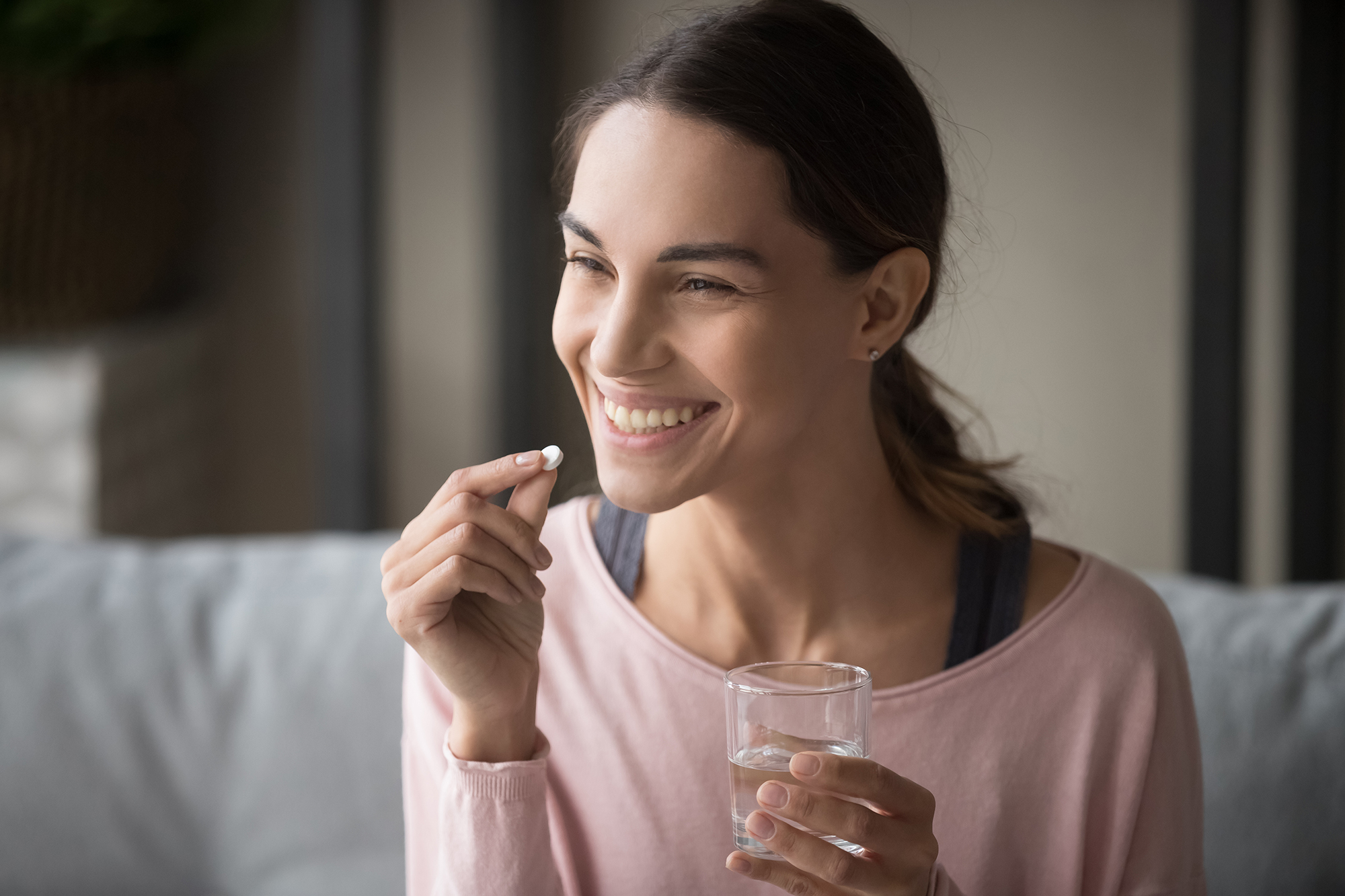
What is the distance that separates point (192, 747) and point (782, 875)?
97 cm

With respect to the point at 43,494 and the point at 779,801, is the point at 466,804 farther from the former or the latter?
the point at 43,494

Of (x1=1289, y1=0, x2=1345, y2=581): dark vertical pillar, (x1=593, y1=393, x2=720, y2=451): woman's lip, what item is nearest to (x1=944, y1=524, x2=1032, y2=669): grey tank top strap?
(x1=593, y1=393, x2=720, y2=451): woman's lip

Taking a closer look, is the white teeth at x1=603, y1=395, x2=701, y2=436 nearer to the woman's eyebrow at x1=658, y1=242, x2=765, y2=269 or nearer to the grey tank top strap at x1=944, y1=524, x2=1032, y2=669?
the woman's eyebrow at x1=658, y1=242, x2=765, y2=269

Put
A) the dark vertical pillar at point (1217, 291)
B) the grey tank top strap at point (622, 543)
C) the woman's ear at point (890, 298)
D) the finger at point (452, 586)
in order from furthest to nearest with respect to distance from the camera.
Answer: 1. the dark vertical pillar at point (1217, 291)
2. the grey tank top strap at point (622, 543)
3. the woman's ear at point (890, 298)
4. the finger at point (452, 586)

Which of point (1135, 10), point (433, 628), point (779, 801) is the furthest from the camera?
point (1135, 10)

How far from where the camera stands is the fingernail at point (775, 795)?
920 mm

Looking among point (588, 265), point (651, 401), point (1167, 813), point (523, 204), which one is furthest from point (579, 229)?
point (523, 204)

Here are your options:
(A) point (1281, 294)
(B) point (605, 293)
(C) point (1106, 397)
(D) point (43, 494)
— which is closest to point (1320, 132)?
(A) point (1281, 294)

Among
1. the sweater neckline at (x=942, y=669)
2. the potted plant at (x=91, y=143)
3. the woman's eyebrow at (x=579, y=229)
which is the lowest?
the sweater neckline at (x=942, y=669)

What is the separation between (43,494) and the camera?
2688 mm

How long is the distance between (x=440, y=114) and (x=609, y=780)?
7.18 ft

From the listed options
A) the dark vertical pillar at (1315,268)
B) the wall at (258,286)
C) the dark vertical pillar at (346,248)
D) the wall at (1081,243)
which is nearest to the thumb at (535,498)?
the wall at (1081,243)

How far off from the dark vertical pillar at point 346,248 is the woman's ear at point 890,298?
193 centimetres

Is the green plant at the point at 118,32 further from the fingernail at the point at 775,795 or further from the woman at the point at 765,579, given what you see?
the fingernail at the point at 775,795
